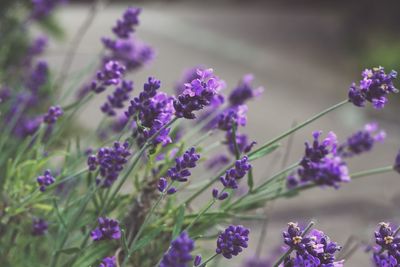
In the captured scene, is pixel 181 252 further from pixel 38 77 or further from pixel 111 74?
pixel 38 77

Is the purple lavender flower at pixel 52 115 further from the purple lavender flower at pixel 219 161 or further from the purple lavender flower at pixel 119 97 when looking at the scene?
the purple lavender flower at pixel 219 161

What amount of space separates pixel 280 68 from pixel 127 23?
191 inches

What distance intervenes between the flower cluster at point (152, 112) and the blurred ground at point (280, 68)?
50.9 inches

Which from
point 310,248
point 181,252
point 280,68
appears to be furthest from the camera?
point 280,68

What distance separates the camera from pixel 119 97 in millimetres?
1305

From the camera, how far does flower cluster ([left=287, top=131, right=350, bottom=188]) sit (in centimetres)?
113

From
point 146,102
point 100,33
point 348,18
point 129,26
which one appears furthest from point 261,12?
point 146,102

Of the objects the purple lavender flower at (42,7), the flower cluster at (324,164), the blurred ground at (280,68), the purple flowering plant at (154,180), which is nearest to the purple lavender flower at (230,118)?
the purple flowering plant at (154,180)

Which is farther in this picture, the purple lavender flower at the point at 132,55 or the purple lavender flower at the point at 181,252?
the purple lavender flower at the point at 132,55

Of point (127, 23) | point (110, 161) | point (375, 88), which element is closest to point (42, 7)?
point (127, 23)

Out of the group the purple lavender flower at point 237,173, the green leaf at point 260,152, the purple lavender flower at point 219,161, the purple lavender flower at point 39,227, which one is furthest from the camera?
the purple lavender flower at point 219,161

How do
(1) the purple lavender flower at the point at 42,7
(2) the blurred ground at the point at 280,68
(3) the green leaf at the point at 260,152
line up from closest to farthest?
(3) the green leaf at the point at 260,152, (1) the purple lavender flower at the point at 42,7, (2) the blurred ground at the point at 280,68

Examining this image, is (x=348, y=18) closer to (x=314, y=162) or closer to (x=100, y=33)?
(x=100, y=33)

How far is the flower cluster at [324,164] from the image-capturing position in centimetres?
113
